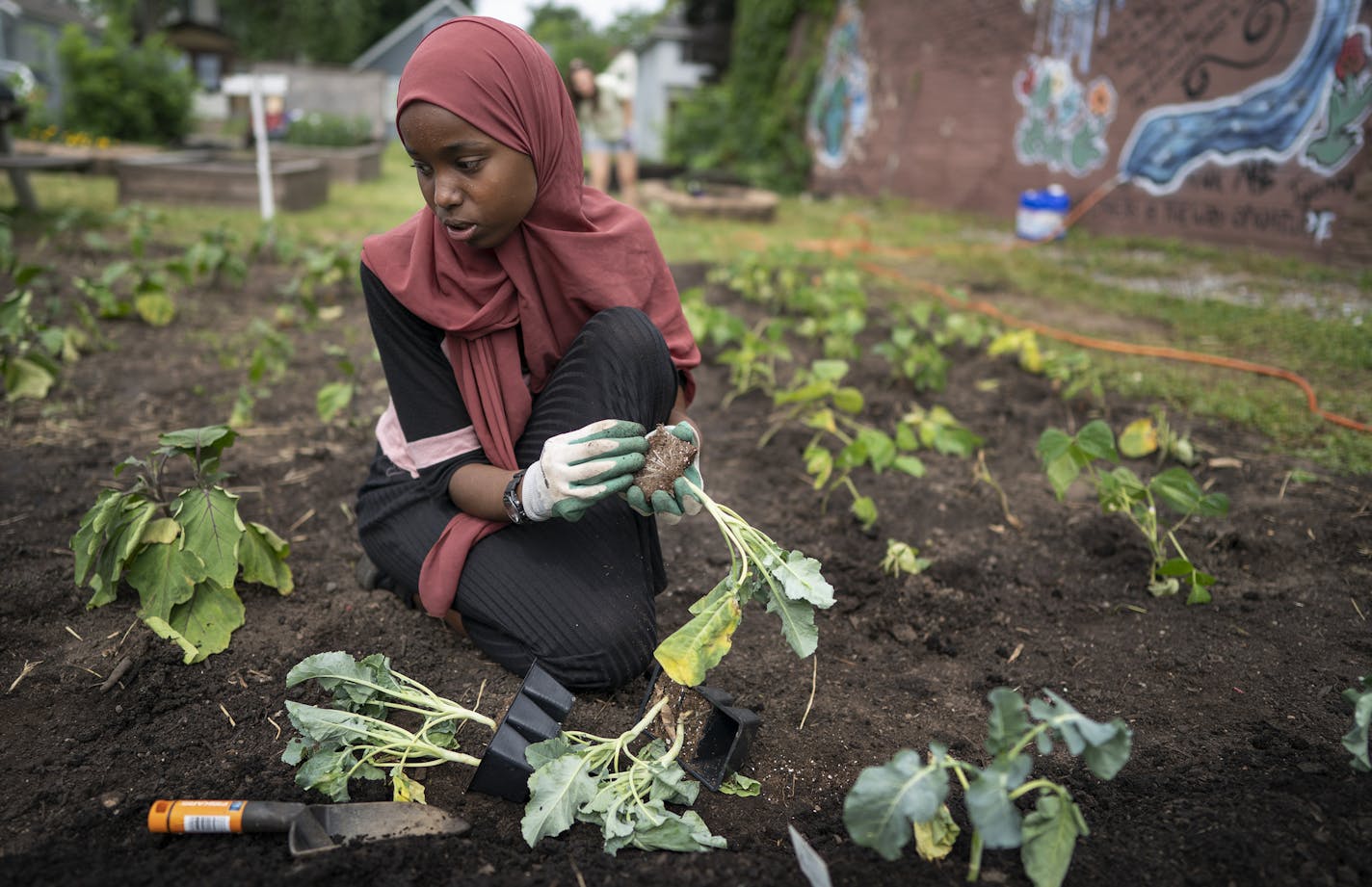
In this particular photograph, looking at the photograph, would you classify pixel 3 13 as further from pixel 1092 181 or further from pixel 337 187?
pixel 1092 181

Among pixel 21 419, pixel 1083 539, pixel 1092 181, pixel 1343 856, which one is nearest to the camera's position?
pixel 1343 856

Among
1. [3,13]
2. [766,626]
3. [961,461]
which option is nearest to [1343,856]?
[766,626]

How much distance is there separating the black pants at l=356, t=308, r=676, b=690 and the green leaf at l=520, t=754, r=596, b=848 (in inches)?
13.3

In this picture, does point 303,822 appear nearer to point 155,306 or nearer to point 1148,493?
point 1148,493

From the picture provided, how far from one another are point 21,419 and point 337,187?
24.4ft

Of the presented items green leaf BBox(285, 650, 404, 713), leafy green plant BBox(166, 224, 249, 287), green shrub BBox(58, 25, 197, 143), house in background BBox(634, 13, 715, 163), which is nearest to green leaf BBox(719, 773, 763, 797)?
green leaf BBox(285, 650, 404, 713)

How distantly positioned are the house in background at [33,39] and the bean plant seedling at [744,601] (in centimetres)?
1995

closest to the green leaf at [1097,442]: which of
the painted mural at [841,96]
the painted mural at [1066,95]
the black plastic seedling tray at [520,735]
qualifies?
Answer: the black plastic seedling tray at [520,735]

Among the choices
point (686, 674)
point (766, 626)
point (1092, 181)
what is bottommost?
point (766, 626)

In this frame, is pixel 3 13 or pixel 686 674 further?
pixel 3 13

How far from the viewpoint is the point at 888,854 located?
3.45 feet

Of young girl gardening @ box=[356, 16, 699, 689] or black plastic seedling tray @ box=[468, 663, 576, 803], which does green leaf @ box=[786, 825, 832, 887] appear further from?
young girl gardening @ box=[356, 16, 699, 689]

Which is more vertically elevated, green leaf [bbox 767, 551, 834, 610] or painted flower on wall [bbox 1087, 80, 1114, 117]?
painted flower on wall [bbox 1087, 80, 1114, 117]

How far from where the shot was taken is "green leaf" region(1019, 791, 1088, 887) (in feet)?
3.53
